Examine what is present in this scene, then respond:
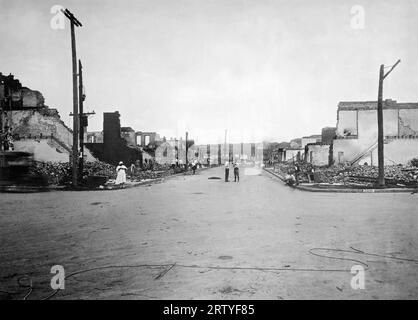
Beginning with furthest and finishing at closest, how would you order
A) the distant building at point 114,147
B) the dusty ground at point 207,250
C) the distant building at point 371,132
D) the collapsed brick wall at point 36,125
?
the distant building at point 114,147
the collapsed brick wall at point 36,125
the distant building at point 371,132
the dusty ground at point 207,250

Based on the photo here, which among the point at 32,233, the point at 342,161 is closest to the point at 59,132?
the point at 342,161

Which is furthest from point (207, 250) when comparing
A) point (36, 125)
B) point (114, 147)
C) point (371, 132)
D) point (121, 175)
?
point (371, 132)

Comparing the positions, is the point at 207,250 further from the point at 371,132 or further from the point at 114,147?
the point at 371,132

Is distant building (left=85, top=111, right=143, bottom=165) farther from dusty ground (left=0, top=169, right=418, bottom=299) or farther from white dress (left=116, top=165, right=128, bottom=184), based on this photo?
dusty ground (left=0, top=169, right=418, bottom=299)

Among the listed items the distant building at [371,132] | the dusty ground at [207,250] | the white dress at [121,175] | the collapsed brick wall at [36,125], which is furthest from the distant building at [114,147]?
the dusty ground at [207,250]

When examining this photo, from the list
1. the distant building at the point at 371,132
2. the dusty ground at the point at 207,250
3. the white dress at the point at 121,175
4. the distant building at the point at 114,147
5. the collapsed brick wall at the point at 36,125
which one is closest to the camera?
the dusty ground at the point at 207,250

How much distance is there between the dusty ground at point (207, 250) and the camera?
4.23m

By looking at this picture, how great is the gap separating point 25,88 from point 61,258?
4679 cm

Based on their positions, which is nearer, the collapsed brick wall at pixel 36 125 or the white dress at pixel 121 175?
the white dress at pixel 121 175

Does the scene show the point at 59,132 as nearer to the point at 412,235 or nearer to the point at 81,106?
the point at 81,106

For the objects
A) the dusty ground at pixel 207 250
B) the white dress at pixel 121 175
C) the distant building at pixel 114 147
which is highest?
the distant building at pixel 114 147

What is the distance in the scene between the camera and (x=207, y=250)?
611cm

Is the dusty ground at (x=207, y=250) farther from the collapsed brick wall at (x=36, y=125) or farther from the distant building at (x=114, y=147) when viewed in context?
the collapsed brick wall at (x=36, y=125)

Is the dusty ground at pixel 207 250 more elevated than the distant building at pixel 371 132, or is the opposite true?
the distant building at pixel 371 132
